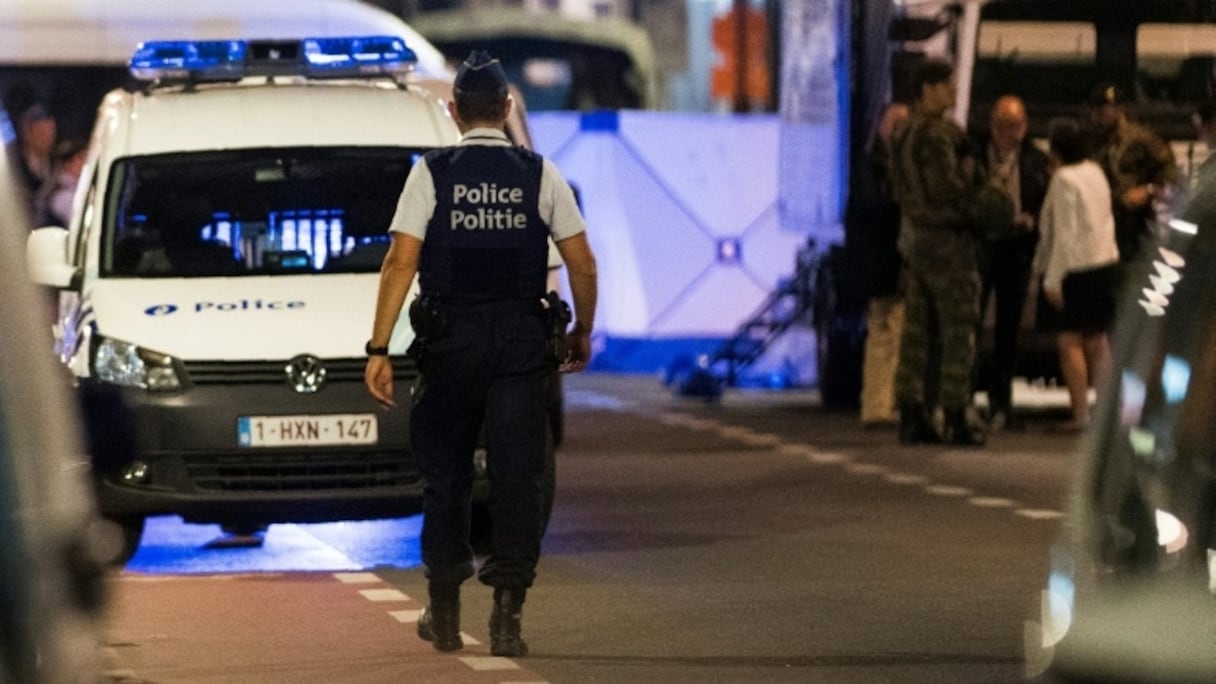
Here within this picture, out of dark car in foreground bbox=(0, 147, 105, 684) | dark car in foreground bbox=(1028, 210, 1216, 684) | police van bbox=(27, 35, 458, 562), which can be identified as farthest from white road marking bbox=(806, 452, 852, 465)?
dark car in foreground bbox=(0, 147, 105, 684)

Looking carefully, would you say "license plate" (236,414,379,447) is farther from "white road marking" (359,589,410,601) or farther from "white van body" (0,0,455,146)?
"white van body" (0,0,455,146)

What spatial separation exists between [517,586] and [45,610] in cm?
587

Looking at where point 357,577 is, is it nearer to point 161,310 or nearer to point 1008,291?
point 161,310

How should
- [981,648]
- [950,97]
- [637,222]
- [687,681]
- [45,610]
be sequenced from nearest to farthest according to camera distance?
[45,610]
[687,681]
[981,648]
[950,97]
[637,222]

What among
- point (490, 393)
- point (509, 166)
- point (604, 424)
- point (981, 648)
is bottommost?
point (604, 424)

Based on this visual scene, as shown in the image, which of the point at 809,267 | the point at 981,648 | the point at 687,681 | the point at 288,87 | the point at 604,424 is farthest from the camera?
the point at 809,267

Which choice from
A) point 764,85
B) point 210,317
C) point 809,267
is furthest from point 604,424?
point 764,85

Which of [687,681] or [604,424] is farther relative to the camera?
[604,424]

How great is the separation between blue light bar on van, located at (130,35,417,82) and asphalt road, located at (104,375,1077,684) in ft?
6.63

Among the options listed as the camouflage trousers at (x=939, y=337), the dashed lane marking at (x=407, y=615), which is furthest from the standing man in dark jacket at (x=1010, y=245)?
the dashed lane marking at (x=407, y=615)

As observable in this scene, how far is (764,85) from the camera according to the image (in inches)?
1565

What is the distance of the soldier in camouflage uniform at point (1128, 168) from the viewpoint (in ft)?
59.5

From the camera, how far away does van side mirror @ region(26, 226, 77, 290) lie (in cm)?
1236

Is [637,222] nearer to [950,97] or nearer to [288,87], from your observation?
[950,97]
